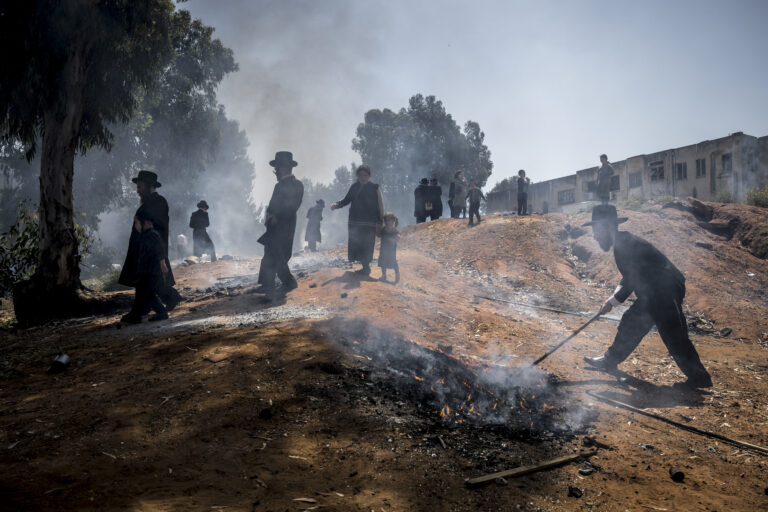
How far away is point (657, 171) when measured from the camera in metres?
27.7

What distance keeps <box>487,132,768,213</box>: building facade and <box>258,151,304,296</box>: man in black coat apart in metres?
15.4

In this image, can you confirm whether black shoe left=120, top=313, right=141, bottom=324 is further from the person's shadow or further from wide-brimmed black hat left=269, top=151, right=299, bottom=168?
wide-brimmed black hat left=269, top=151, right=299, bottom=168

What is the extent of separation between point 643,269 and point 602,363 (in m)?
1.20

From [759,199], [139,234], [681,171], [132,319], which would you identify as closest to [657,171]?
[681,171]

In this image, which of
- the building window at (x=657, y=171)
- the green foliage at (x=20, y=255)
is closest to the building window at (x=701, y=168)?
the building window at (x=657, y=171)

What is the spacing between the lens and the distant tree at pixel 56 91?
764 cm

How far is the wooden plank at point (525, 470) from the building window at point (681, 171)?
94.9ft

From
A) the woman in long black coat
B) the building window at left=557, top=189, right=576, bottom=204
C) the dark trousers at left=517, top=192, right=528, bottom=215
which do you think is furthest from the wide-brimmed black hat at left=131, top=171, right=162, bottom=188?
the building window at left=557, top=189, right=576, bottom=204

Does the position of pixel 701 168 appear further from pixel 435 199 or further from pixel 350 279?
pixel 350 279

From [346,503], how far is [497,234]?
472 inches

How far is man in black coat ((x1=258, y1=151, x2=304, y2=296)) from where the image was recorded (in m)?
6.74

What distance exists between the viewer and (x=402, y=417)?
129 inches

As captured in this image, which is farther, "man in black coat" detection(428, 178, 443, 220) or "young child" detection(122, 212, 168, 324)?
"man in black coat" detection(428, 178, 443, 220)

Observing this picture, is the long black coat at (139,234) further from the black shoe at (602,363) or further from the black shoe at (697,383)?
the black shoe at (697,383)
